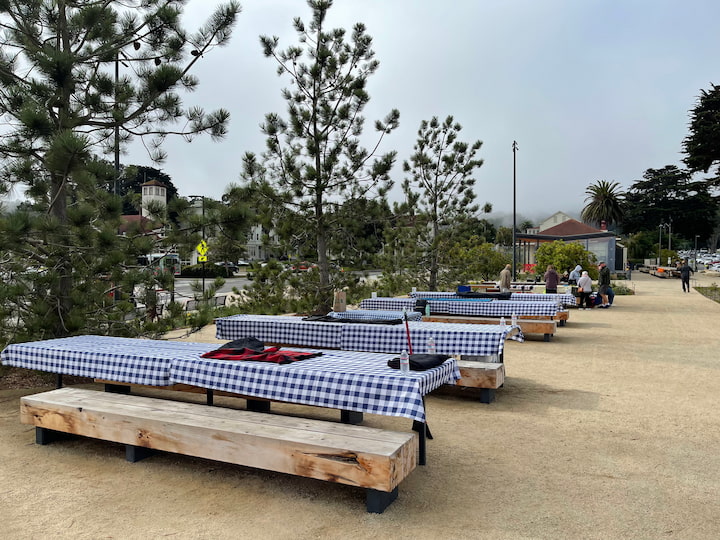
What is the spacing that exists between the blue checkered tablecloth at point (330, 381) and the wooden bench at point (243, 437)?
0.17m

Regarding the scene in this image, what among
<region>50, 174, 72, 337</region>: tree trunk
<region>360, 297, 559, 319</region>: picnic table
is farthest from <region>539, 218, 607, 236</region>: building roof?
<region>50, 174, 72, 337</region>: tree trunk

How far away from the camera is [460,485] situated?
4.03 metres

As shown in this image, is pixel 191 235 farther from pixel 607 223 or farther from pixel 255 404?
pixel 607 223

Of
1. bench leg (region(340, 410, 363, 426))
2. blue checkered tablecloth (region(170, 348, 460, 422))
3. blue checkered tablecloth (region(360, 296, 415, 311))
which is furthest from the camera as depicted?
blue checkered tablecloth (region(360, 296, 415, 311))

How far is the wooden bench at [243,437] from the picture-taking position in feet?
11.3

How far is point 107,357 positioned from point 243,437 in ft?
6.69

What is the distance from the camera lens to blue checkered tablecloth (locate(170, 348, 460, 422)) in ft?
12.7

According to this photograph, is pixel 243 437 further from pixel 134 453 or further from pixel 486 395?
pixel 486 395

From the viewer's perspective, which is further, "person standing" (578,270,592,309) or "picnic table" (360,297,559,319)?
"person standing" (578,270,592,309)

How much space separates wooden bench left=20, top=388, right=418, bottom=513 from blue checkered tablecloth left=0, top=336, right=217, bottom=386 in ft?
0.72

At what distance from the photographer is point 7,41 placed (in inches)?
273

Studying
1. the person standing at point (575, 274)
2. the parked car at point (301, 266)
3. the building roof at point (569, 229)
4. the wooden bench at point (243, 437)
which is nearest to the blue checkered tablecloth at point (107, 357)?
the wooden bench at point (243, 437)

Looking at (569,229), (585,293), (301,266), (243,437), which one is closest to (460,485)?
(243,437)

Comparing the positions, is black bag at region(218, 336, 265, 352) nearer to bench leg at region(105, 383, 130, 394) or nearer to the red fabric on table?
the red fabric on table
